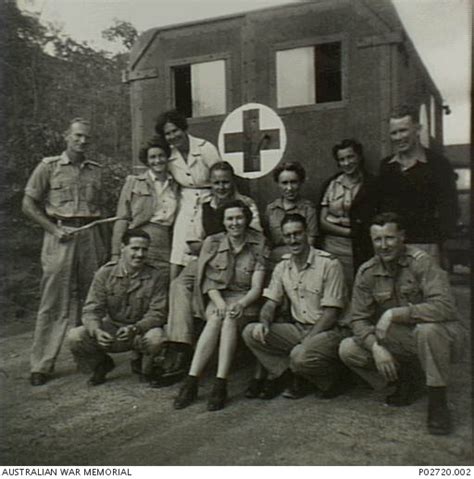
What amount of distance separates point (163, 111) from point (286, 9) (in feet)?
2.07

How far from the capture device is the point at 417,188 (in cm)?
196

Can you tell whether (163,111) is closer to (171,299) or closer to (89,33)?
(89,33)

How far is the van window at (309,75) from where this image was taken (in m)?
2.07

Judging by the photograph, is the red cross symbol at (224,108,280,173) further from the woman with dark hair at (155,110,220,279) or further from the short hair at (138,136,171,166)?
the short hair at (138,136,171,166)

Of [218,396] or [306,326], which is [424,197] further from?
[218,396]

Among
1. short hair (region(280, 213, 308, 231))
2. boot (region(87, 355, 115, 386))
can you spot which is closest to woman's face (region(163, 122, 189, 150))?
short hair (region(280, 213, 308, 231))

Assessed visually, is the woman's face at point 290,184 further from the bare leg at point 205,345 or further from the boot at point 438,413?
the boot at point 438,413

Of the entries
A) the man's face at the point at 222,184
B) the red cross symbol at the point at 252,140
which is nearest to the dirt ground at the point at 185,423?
the man's face at the point at 222,184

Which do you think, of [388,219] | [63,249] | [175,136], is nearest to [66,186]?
[63,249]

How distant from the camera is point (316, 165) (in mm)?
2189

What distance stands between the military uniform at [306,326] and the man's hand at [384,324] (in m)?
0.16

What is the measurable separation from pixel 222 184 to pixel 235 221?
169 mm

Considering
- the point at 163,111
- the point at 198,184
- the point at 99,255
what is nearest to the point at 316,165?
the point at 198,184

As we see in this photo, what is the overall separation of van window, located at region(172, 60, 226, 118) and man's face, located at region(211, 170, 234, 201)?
24 centimetres
